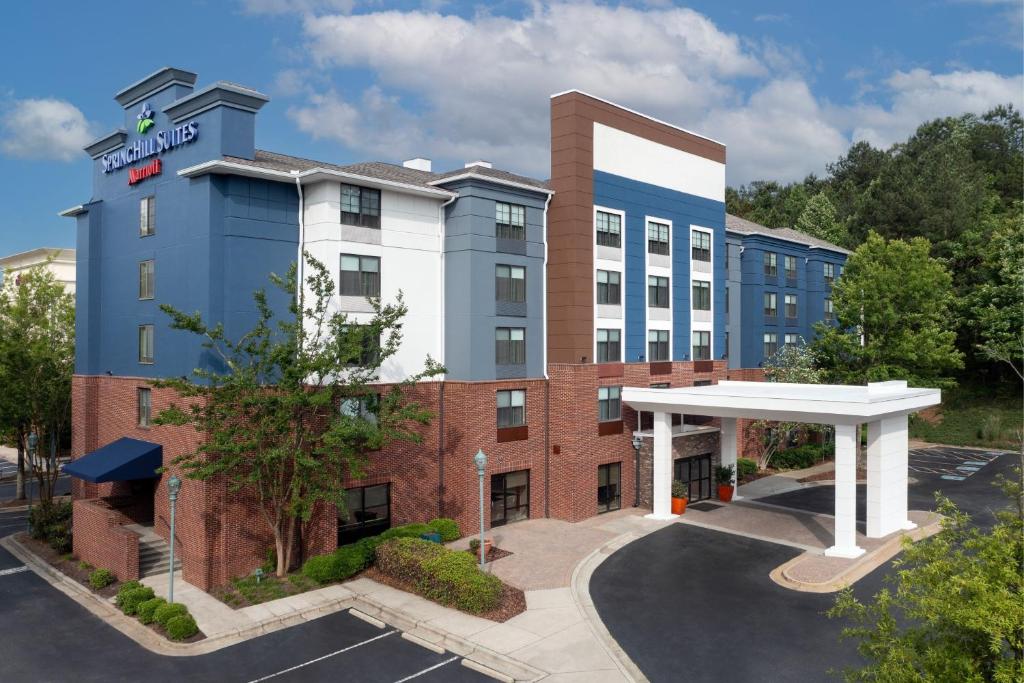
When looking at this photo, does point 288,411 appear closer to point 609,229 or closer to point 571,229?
point 571,229

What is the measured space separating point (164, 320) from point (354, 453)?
29.8 ft

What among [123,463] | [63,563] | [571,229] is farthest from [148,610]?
[571,229]

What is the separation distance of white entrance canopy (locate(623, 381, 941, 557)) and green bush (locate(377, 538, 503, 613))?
1274 cm

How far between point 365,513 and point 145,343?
11066mm

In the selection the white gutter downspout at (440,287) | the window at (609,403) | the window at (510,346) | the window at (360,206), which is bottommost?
the window at (609,403)

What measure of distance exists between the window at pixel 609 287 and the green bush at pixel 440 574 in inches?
577

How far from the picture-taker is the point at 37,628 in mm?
21000

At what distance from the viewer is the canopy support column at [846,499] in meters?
26.5

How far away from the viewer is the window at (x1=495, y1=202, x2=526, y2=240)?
3073 centimetres

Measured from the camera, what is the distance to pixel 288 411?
73.8ft

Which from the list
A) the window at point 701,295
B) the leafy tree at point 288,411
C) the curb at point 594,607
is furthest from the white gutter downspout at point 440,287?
the window at point 701,295

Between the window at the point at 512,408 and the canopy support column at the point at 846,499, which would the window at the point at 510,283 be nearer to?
the window at the point at 512,408

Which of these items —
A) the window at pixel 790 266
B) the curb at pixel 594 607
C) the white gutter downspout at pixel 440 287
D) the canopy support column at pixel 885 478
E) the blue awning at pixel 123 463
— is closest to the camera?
the curb at pixel 594 607

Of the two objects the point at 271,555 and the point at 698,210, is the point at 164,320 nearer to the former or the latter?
the point at 271,555
